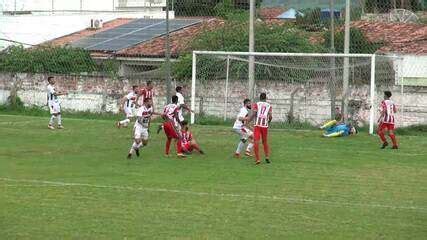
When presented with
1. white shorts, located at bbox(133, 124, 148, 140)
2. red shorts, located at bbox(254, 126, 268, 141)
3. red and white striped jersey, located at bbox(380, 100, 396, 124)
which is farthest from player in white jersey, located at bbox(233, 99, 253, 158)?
red and white striped jersey, located at bbox(380, 100, 396, 124)

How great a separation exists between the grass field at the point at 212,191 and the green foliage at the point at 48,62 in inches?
536

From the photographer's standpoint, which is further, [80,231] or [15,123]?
[15,123]

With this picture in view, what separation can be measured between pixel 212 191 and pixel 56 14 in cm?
3656

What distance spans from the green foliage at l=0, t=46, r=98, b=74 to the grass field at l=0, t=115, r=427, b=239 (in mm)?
13608

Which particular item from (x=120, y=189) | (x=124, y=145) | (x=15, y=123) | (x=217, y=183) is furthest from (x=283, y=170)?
(x=15, y=123)

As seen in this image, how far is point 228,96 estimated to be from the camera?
34750mm

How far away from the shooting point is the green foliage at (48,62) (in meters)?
40.8

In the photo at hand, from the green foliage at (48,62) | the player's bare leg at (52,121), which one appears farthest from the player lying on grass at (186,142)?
the green foliage at (48,62)

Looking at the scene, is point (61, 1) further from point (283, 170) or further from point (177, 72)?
point (283, 170)

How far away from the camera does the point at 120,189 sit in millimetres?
17406

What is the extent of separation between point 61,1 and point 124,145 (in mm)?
30043

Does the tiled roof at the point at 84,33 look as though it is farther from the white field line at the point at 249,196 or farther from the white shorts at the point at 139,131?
the white field line at the point at 249,196

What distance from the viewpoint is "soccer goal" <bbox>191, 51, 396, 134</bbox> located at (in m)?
31.9

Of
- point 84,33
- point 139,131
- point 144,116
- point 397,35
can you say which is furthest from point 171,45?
point 139,131
